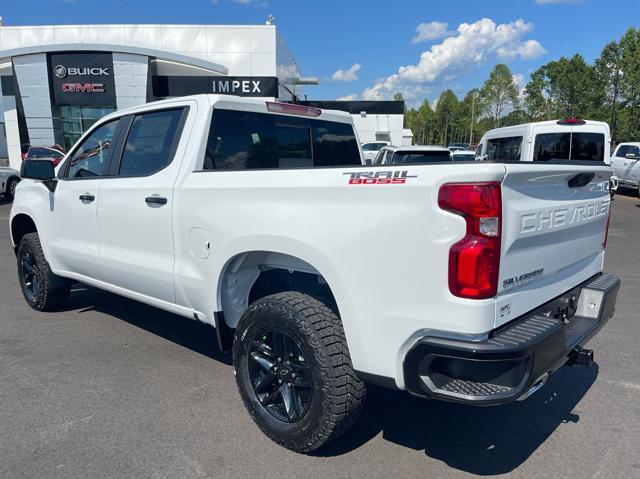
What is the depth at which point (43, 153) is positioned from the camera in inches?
878

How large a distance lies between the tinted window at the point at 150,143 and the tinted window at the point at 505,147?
32.5 ft

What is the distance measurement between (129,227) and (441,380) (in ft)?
8.45

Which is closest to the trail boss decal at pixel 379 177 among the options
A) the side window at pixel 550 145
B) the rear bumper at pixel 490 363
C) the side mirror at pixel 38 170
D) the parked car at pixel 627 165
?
the rear bumper at pixel 490 363

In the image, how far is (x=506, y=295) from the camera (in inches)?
85.4

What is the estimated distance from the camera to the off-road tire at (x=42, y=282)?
16.0 ft

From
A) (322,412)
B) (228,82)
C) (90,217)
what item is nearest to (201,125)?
(90,217)

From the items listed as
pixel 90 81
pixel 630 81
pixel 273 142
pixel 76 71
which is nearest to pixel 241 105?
pixel 273 142

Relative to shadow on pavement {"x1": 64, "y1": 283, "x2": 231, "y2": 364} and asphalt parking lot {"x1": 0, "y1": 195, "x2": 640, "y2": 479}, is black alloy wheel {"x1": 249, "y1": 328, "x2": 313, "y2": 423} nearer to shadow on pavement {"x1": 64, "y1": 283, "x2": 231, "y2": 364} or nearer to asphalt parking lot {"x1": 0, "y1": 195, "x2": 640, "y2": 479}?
asphalt parking lot {"x1": 0, "y1": 195, "x2": 640, "y2": 479}

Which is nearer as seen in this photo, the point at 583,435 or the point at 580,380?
the point at 583,435

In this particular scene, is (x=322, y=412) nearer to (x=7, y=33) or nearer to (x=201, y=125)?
(x=201, y=125)

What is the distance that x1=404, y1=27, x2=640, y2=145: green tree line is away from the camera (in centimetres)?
3253

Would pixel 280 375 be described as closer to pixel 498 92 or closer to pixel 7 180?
pixel 7 180

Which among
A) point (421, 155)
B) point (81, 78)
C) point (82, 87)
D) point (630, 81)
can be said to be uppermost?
point (630, 81)

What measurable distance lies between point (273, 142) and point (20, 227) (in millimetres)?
3400
